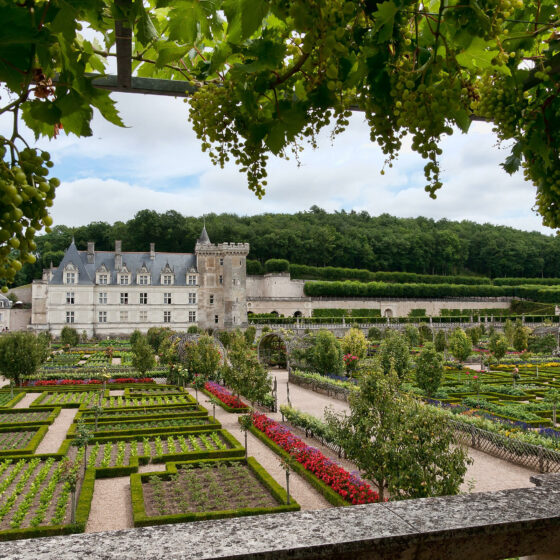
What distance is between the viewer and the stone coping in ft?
4.18

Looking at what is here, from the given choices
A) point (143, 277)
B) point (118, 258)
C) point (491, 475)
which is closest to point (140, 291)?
point (143, 277)

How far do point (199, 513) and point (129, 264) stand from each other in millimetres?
38211

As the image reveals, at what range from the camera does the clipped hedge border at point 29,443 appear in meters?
11.9

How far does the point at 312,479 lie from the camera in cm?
1021

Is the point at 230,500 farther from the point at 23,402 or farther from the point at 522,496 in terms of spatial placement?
the point at 23,402

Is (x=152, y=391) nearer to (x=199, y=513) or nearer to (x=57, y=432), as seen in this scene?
(x=57, y=432)

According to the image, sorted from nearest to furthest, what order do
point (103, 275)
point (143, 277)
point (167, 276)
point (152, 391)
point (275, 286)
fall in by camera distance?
point (152, 391) < point (103, 275) < point (143, 277) < point (167, 276) < point (275, 286)

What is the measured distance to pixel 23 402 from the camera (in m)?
18.8

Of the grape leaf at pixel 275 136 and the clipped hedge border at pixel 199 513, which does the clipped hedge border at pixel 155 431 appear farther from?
the grape leaf at pixel 275 136

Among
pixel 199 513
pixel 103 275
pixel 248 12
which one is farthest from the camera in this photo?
pixel 103 275

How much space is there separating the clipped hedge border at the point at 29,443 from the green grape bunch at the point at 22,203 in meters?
12.6

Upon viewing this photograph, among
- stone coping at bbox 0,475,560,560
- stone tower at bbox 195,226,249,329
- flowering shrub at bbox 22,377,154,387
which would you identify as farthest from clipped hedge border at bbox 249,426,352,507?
stone tower at bbox 195,226,249,329

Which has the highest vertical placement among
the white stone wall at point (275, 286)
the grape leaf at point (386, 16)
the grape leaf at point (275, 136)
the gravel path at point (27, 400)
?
the white stone wall at point (275, 286)

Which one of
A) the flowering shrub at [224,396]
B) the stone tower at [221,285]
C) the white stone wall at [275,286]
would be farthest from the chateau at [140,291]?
the flowering shrub at [224,396]
